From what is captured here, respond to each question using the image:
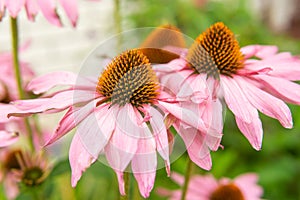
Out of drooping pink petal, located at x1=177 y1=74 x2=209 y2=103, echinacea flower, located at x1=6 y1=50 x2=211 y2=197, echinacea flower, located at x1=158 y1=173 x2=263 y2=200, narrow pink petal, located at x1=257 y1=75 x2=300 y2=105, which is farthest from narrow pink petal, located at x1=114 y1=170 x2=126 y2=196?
echinacea flower, located at x1=158 y1=173 x2=263 y2=200

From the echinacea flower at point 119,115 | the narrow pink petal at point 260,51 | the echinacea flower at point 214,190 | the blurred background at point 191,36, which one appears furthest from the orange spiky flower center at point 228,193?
the echinacea flower at point 119,115

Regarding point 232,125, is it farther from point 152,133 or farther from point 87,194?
point 152,133

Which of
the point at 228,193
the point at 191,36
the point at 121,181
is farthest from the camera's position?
the point at 191,36

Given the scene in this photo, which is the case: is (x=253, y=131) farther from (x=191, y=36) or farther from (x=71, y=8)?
(x=191, y=36)

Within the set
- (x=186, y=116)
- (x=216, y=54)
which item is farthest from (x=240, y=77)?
(x=186, y=116)

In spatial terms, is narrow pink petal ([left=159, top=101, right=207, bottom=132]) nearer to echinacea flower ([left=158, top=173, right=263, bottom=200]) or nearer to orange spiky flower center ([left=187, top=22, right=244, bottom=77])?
orange spiky flower center ([left=187, top=22, right=244, bottom=77])

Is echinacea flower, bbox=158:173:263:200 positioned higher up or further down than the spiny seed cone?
further down

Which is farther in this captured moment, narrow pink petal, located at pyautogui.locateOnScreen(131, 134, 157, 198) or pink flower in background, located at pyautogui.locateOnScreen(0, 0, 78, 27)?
pink flower in background, located at pyautogui.locateOnScreen(0, 0, 78, 27)

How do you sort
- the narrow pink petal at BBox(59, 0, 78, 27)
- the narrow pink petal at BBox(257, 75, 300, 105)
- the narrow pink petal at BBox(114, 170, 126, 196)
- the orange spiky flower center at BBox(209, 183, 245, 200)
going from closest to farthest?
the narrow pink petal at BBox(114, 170, 126, 196)
the narrow pink petal at BBox(257, 75, 300, 105)
the narrow pink petal at BBox(59, 0, 78, 27)
the orange spiky flower center at BBox(209, 183, 245, 200)

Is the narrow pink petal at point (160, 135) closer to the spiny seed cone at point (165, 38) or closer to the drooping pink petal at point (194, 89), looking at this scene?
the drooping pink petal at point (194, 89)
